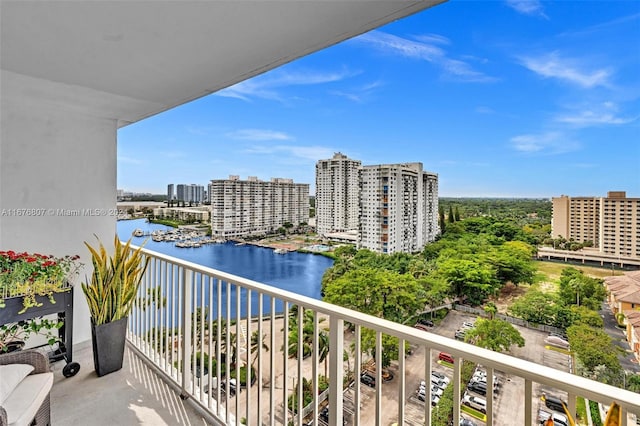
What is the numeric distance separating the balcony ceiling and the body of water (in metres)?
1.37

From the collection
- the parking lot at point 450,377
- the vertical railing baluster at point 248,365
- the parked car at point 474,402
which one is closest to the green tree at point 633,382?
the parking lot at point 450,377

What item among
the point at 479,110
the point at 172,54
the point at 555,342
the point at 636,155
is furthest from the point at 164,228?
the point at 636,155

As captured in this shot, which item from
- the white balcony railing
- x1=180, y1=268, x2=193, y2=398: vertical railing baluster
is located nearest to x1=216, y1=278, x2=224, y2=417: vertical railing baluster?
the white balcony railing

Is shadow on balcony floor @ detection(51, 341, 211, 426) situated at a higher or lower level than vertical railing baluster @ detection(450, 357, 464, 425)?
lower

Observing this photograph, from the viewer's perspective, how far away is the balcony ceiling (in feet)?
4.75

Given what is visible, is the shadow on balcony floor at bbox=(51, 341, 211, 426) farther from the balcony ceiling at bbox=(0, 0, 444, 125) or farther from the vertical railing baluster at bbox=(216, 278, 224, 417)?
the balcony ceiling at bbox=(0, 0, 444, 125)

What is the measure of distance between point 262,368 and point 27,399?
1148 mm

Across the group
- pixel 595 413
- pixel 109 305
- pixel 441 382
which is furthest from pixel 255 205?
pixel 595 413

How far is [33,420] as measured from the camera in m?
1.57

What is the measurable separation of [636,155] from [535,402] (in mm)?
1338

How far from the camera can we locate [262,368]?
188 cm

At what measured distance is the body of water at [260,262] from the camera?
6.98 ft

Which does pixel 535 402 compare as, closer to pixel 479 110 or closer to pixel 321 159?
pixel 479 110

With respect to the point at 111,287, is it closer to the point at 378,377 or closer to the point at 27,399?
the point at 27,399
